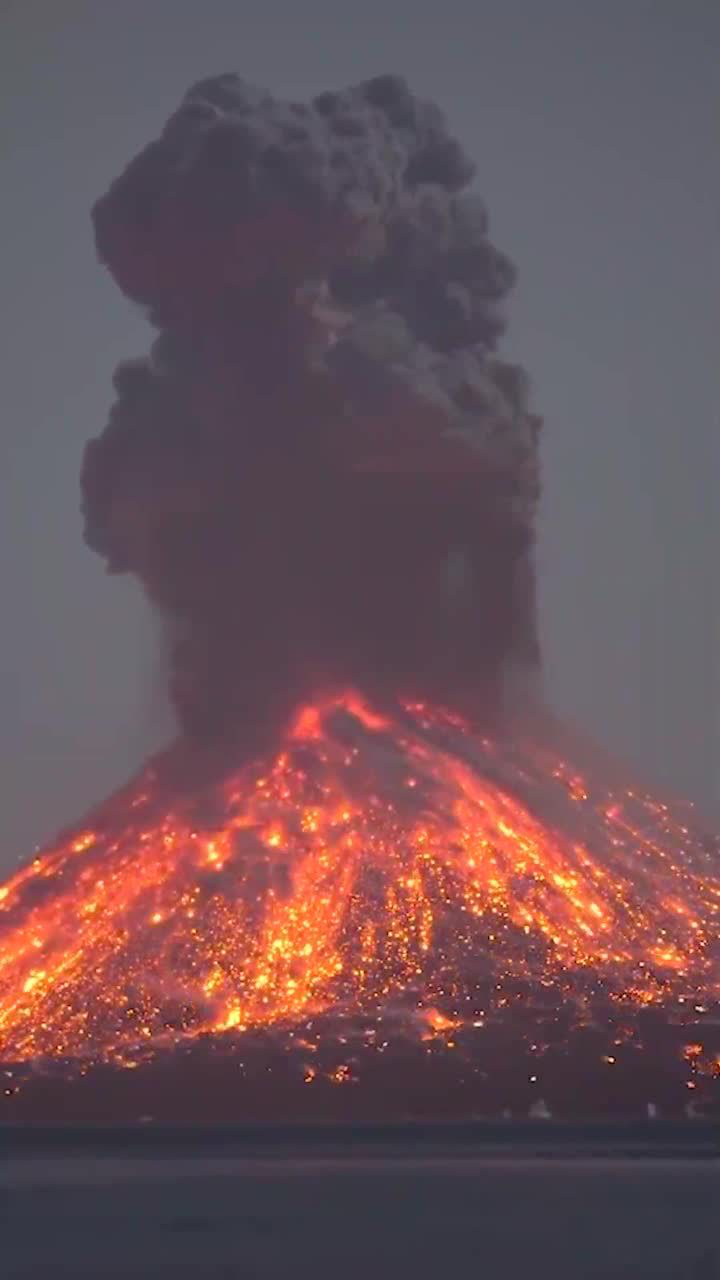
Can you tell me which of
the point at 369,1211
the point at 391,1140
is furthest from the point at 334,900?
the point at 369,1211

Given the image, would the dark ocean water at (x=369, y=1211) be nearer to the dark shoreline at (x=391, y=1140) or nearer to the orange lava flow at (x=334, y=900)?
the dark shoreline at (x=391, y=1140)

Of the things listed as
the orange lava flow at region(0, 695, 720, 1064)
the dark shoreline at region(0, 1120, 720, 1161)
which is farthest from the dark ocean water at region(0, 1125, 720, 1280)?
the orange lava flow at region(0, 695, 720, 1064)

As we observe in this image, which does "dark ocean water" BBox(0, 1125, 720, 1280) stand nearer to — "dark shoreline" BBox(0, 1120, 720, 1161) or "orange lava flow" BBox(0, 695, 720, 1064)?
"dark shoreline" BBox(0, 1120, 720, 1161)

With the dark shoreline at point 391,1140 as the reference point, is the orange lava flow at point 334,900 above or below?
above

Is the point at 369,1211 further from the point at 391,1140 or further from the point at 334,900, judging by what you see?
the point at 334,900

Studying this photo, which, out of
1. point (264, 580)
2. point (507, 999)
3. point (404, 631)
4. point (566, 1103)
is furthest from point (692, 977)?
point (264, 580)

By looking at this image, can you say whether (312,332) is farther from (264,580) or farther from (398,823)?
(398,823)

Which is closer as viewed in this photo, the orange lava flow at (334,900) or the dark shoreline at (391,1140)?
the dark shoreline at (391,1140)

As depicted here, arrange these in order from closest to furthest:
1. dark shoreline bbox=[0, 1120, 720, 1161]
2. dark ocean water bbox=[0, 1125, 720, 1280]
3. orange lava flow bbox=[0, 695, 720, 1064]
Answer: dark ocean water bbox=[0, 1125, 720, 1280], dark shoreline bbox=[0, 1120, 720, 1161], orange lava flow bbox=[0, 695, 720, 1064]

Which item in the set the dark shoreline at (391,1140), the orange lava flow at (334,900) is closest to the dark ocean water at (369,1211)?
the dark shoreline at (391,1140)
